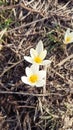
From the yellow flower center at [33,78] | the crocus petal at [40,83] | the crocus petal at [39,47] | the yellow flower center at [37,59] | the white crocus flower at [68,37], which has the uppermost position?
the white crocus flower at [68,37]

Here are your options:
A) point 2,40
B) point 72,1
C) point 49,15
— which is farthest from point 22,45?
point 72,1

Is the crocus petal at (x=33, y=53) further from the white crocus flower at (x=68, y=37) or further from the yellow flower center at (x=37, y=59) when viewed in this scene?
the white crocus flower at (x=68, y=37)

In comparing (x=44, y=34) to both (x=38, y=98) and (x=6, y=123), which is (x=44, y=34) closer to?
(x=38, y=98)

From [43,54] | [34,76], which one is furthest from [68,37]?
[34,76]

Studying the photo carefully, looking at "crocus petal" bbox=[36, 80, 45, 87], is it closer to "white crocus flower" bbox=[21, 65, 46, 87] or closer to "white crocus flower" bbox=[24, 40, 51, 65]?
"white crocus flower" bbox=[21, 65, 46, 87]

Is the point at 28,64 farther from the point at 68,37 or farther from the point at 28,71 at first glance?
the point at 68,37

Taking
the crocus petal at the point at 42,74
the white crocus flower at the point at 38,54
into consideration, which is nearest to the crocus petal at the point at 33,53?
the white crocus flower at the point at 38,54
